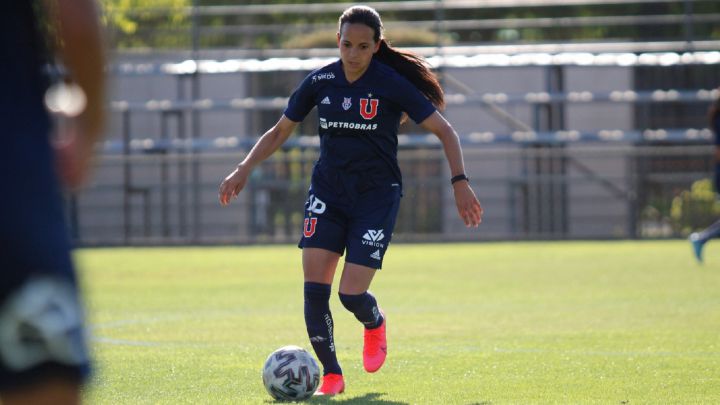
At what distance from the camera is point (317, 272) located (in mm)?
6969

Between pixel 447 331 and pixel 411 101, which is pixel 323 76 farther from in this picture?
pixel 447 331

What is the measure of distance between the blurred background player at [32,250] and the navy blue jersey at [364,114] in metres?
3.80

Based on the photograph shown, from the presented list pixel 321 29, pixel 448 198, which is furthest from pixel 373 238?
pixel 321 29

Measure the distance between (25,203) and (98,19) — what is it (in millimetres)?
535

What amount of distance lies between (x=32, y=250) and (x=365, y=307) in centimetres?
398

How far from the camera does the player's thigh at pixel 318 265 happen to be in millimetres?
6973

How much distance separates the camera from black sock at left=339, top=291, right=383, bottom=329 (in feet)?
23.1

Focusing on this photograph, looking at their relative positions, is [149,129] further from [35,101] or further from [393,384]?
[35,101]

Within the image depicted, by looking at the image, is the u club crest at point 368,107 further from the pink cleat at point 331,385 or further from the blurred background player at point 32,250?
the blurred background player at point 32,250

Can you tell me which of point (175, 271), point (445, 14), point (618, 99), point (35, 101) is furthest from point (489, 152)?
point (35, 101)

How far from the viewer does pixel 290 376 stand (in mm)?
6492

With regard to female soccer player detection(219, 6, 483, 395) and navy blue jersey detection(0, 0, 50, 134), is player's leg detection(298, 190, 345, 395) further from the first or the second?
navy blue jersey detection(0, 0, 50, 134)

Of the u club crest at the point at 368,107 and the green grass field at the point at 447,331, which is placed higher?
the u club crest at the point at 368,107

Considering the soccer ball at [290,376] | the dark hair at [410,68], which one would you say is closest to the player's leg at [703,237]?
the dark hair at [410,68]
